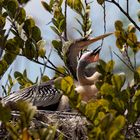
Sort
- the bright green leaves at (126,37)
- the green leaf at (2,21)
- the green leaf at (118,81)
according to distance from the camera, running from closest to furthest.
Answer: the green leaf at (118,81) < the bright green leaves at (126,37) < the green leaf at (2,21)

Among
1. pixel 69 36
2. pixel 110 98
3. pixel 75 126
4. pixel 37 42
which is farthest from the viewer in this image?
pixel 69 36

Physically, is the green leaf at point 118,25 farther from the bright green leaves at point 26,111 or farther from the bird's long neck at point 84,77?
the bright green leaves at point 26,111

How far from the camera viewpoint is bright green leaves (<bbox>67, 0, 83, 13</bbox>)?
4.18m

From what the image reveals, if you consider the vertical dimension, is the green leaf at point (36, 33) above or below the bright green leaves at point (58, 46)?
above

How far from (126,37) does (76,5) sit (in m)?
0.84

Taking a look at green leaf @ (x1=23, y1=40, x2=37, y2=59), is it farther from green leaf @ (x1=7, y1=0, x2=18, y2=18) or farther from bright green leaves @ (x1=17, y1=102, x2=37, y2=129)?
bright green leaves @ (x1=17, y1=102, x2=37, y2=129)

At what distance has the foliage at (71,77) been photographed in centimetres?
209

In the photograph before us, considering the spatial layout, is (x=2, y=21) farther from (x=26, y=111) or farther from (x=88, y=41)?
(x=26, y=111)

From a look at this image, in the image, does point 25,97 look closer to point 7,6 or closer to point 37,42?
point 37,42

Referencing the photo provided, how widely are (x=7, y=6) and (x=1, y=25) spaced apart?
16cm

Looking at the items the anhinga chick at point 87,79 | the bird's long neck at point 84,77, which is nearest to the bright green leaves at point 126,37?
the anhinga chick at point 87,79

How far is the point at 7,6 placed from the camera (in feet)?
12.2

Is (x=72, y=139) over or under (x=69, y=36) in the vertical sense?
under

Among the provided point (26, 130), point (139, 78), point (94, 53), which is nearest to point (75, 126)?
point (139, 78)
